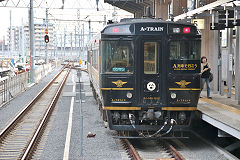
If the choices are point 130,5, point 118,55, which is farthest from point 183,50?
point 130,5

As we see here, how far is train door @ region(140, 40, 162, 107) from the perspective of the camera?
10.4 m

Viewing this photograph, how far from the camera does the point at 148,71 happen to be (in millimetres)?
10422

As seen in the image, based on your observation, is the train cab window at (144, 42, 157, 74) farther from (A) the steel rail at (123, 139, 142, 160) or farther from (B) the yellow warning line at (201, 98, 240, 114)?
(B) the yellow warning line at (201, 98, 240, 114)

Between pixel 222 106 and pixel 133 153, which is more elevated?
pixel 222 106

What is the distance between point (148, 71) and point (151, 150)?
1890 mm

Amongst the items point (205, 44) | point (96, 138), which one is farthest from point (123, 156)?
point (205, 44)

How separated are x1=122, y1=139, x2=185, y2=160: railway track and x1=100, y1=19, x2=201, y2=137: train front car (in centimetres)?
42

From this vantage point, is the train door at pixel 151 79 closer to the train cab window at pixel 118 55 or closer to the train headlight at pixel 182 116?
the train cab window at pixel 118 55

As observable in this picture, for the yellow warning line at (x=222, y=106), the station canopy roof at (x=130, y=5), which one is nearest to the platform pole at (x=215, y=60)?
the yellow warning line at (x=222, y=106)

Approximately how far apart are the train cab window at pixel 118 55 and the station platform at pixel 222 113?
7.41ft

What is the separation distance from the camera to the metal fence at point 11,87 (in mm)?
19636

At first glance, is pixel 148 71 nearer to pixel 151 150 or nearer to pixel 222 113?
pixel 151 150

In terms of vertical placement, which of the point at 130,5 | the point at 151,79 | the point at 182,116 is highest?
the point at 130,5

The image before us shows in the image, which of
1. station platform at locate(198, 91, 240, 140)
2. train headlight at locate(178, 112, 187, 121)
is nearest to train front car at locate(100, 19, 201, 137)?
train headlight at locate(178, 112, 187, 121)
